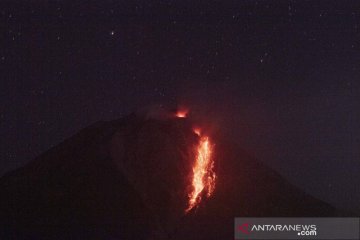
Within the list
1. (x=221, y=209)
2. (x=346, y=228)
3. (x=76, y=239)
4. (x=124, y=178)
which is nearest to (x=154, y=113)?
(x=124, y=178)

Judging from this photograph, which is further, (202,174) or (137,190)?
(202,174)

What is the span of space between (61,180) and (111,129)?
9.27 meters

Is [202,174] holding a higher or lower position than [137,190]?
higher

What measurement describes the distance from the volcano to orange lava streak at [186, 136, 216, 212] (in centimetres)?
49

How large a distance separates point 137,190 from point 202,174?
7.32m

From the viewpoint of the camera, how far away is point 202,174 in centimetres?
5153

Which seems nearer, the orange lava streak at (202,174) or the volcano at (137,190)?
the volcano at (137,190)

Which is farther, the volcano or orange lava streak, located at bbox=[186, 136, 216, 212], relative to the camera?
orange lava streak, located at bbox=[186, 136, 216, 212]

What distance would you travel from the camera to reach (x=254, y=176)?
177 feet

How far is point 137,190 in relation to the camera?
157ft

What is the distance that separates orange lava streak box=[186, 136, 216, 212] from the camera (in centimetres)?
4753

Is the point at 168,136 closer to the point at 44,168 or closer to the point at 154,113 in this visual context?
the point at 154,113

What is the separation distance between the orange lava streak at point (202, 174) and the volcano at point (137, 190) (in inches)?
19.3

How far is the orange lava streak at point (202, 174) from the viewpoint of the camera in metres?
47.5
